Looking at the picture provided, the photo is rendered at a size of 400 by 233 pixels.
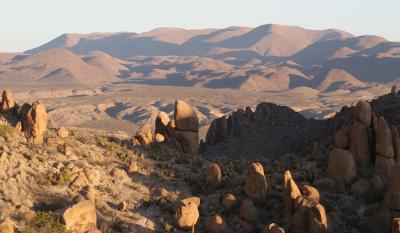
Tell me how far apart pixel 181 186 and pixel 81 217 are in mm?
8102

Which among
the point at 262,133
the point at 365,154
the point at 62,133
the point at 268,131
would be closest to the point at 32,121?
the point at 62,133

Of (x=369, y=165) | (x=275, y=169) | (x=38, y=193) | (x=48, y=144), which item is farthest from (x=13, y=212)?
(x=369, y=165)

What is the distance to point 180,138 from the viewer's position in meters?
42.4

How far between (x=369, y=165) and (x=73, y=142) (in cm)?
1695

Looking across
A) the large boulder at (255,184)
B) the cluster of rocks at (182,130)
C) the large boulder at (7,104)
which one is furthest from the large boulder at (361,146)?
the large boulder at (7,104)

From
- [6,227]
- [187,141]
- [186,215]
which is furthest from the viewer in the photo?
[187,141]

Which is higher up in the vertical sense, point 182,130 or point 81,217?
point 81,217

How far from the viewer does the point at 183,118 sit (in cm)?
4222

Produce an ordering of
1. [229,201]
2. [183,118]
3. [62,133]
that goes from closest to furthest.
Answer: [229,201] → [62,133] → [183,118]

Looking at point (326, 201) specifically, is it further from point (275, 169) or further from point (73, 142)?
point (73, 142)

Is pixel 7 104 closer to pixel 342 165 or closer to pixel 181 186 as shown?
pixel 181 186

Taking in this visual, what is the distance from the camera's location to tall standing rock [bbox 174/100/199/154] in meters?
42.2

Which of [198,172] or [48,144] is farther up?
[48,144]

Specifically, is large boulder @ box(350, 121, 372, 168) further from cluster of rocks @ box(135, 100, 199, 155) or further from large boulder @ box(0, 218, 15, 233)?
large boulder @ box(0, 218, 15, 233)
